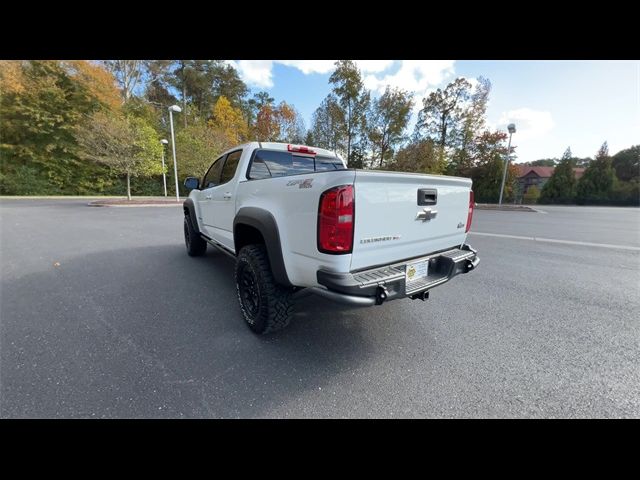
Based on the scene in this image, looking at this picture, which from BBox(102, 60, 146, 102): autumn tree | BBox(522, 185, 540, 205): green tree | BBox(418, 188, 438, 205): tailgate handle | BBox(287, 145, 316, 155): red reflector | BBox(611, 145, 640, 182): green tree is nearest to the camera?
BBox(418, 188, 438, 205): tailgate handle

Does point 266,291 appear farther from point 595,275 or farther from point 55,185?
point 55,185

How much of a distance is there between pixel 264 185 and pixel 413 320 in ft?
7.40

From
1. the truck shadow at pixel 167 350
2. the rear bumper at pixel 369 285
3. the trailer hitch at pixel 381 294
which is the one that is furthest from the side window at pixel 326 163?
the trailer hitch at pixel 381 294

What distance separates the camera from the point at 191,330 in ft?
8.80

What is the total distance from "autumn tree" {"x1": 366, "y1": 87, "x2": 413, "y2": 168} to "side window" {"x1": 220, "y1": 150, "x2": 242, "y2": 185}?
2377 centimetres

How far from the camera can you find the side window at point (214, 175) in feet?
13.4

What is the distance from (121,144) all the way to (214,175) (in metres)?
15.7

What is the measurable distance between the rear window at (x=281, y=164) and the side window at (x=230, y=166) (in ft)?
1.26

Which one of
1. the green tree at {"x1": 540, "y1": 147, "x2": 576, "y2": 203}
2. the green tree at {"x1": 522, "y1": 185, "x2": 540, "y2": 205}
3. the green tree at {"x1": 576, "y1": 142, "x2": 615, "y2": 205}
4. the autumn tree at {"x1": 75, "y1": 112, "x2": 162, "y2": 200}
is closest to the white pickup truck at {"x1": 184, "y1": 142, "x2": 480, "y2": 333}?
the autumn tree at {"x1": 75, "y1": 112, "x2": 162, "y2": 200}

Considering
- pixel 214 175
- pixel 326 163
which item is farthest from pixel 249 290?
pixel 214 175

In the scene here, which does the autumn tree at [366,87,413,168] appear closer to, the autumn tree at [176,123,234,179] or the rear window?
the autumn tree at [176,123,234,179]

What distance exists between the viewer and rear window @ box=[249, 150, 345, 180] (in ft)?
10.7
